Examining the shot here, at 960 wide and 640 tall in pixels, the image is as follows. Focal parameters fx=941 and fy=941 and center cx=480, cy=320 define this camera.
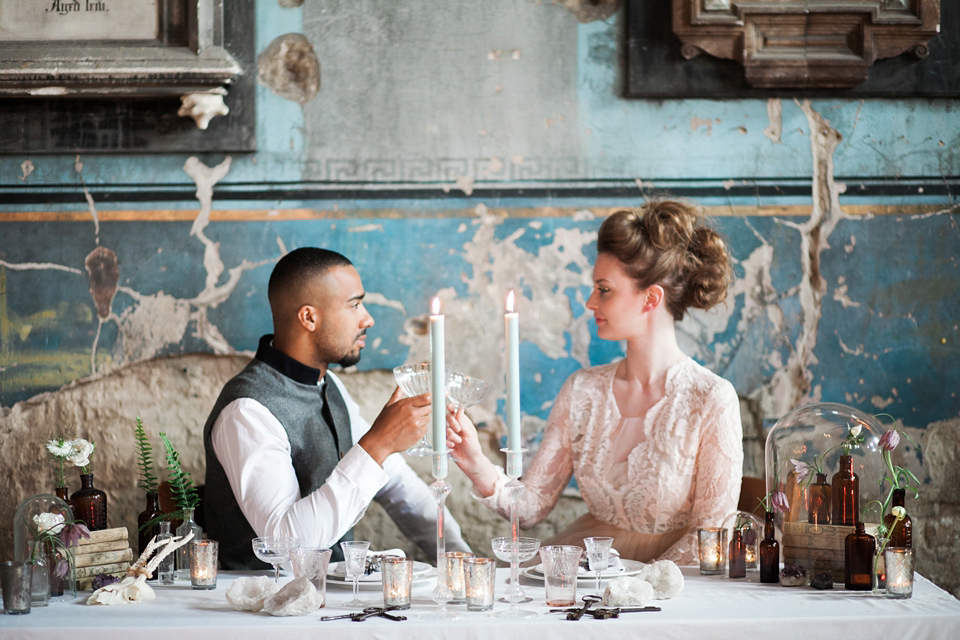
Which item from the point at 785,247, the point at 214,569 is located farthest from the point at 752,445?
the point at 214,569

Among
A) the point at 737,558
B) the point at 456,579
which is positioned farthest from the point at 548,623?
the point at 737,558

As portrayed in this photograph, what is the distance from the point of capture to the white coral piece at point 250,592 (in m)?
2.00

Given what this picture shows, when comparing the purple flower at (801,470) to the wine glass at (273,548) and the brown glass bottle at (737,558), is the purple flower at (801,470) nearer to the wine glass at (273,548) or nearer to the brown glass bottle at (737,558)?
the brown glass bottle at (737,558)

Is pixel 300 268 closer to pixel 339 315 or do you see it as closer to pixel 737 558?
pixel 339 315

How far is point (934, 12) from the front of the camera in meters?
3.54

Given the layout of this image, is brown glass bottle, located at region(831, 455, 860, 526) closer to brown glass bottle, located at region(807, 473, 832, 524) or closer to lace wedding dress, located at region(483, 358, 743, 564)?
brown glass bottle, located at region(807, 473, 832, 524)

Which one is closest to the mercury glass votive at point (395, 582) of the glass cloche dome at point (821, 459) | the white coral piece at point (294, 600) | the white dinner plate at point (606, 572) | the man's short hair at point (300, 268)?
the white coral piece at point (294, 600)

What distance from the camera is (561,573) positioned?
6.56 ft

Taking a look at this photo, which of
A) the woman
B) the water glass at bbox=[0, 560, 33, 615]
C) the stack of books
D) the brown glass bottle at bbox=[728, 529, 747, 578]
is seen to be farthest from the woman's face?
the water glass at bbox=[0, 560, 33, 615]

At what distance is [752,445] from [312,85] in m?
2.19

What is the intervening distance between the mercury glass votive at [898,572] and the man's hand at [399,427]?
1148 mm

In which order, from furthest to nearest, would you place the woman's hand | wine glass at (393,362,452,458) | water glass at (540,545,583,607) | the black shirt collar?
1. the black shirt collar
2. the woman's hand
3. wine glass at (393,362,452,458)
4. water glass at (540,545,583,607)

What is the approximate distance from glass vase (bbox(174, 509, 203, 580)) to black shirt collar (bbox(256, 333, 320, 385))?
71cm

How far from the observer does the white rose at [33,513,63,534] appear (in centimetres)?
216
